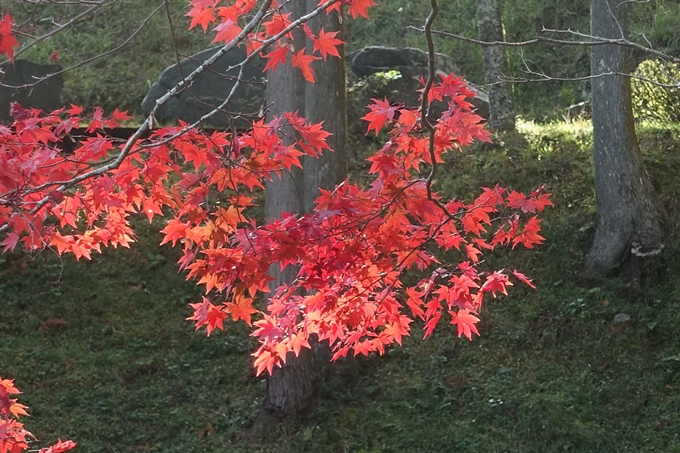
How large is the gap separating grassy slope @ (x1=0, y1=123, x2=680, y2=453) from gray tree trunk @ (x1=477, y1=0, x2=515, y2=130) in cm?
180

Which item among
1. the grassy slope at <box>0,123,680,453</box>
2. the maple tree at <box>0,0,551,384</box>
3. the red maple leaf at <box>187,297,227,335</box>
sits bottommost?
the grassy slope at <box>0,123,680,453</box>

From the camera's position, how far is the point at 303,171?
6473 millimetres

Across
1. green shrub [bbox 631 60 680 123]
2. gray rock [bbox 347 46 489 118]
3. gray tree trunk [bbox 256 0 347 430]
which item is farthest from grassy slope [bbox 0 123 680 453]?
gray rock [bbox 347 46 489 118]

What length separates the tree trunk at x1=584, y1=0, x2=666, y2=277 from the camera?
715 centimetres

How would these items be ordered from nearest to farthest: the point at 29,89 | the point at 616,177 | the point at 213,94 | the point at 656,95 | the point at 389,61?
1. the point at 616,177
2. the point at 656,95
3. the point at 29,89
4. the point at 213,94
5. the point at 389,61

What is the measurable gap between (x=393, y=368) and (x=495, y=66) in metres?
4.88

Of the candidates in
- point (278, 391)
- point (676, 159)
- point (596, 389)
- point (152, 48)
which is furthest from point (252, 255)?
point (152, 48)

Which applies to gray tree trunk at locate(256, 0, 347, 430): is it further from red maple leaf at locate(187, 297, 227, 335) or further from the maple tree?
red maple leaf at locate(187, 297, 227, 335)

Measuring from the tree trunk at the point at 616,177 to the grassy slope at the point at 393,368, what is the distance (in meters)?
0.25

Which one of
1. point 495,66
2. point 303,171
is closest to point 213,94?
point 495,66

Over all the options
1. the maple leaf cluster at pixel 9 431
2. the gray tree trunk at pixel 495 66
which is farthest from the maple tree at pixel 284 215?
the gray tree trunk at pixel 495 66

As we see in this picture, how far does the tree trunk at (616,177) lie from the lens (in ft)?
23.5

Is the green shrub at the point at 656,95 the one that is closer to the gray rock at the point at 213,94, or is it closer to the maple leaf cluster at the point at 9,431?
the gray rock at the point at 213,94

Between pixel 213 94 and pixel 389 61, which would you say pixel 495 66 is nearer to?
pixel 389 61
